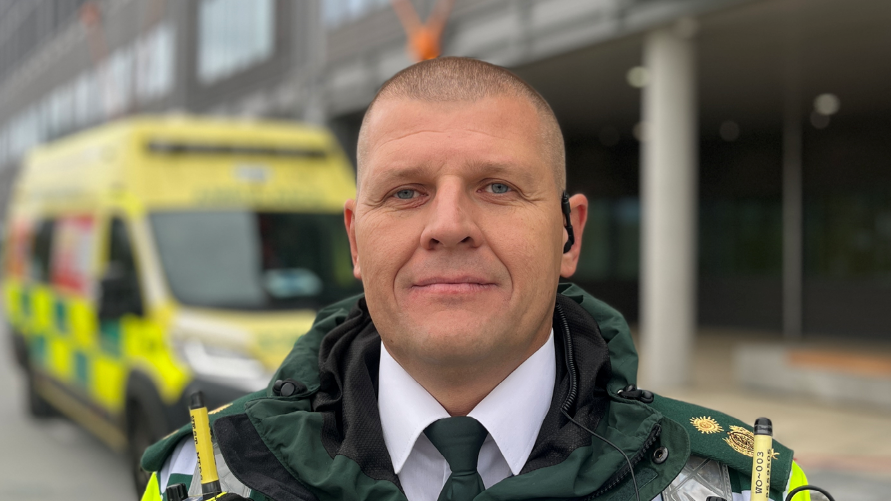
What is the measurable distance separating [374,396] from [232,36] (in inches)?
860

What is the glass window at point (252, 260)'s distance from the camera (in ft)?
19.9

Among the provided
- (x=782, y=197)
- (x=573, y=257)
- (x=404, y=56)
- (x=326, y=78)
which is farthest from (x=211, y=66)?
(x=573, y=257)

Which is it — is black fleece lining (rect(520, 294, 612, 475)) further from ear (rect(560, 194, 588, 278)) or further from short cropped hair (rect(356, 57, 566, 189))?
short cropped hair (rect(356, 57, 566, 189))

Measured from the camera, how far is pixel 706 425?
5.43ft

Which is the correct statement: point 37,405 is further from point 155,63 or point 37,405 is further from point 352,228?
point 155,63

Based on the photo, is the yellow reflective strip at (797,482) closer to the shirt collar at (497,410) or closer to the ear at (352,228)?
the shirt collar at (497,410)

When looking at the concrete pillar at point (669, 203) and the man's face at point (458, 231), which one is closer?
the man's face at point (458, 231)

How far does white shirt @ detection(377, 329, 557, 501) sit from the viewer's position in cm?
166

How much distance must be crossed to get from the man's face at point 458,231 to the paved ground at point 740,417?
4.33m

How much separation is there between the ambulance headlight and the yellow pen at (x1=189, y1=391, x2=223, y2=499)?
3.80 meters

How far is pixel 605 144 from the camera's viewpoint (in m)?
21.3

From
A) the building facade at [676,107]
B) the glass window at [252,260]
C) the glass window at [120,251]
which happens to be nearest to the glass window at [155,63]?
the building facade at [676,107]

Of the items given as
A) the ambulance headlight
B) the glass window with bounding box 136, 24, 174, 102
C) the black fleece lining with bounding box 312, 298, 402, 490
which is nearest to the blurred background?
the ambulance headlight

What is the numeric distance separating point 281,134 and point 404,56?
27.0 feet
